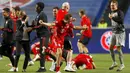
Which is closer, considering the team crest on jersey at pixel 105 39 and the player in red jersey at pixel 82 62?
the player in red jersey at pixel 82 62

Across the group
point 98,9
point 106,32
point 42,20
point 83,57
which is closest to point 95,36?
point 106,32

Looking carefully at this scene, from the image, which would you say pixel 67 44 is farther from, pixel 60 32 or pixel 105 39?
pixel 105 39

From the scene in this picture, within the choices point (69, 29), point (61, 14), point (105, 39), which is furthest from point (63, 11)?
point (105, 39)

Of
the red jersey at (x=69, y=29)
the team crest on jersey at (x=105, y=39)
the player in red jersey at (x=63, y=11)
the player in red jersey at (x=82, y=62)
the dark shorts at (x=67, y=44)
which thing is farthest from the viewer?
the team crest on jersey at (x=105, y=39)

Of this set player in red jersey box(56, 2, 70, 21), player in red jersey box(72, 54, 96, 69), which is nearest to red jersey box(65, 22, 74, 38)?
player in red jersey box(56, 2, 70, 21)

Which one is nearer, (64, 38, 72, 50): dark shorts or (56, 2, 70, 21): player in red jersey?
(64, 38, 72, 50): dark shorts

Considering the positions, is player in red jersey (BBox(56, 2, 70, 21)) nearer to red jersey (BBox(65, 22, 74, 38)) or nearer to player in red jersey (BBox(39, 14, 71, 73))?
red jersey (BBox(65, 22, 74, 38))

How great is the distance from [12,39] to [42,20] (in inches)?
59.2

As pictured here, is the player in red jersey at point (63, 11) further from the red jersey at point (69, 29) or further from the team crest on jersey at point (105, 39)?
the team crest on jersey at point (105, 39)

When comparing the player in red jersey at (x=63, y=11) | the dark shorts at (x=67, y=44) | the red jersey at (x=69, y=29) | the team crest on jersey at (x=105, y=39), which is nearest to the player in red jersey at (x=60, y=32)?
the red jersey at (x=69, y=29)

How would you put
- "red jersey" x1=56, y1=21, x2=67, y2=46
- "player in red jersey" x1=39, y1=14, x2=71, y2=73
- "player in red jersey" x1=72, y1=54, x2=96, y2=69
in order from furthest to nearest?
1. "player in red jersey" x1=72, y1=54, x2=96, y2=69
2. "red jersey" x1=56, y1=21, x2=67, y2=46
3. "player in red jersey" x1=39, y1=14, x2=71, y2=73

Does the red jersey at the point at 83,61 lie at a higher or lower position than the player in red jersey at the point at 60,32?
lower

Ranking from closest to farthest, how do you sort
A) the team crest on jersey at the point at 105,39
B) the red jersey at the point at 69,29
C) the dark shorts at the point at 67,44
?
the red jersey at the point at 69,29 → the dark shorts at the point at 67,44 → the team crest on jersey at the point at 105,39

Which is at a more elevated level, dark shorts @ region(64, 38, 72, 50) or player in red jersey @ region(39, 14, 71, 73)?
player in red jersey @ region(39, 14, 71, 73)
